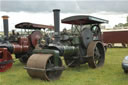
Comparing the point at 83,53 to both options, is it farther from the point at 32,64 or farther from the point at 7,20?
the point at 7,20

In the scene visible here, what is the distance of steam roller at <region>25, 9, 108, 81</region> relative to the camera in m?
Result: 4.83

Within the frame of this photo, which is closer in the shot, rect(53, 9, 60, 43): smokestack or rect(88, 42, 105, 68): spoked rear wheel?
rect(53, 9, 60, 43): smokestack

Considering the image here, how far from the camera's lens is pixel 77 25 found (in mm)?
7613

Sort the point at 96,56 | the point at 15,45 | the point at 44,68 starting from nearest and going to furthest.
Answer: the point at 44,68
the point at 96,56
the point at 15,45

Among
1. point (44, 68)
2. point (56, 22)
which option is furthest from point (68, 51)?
point (44, 68)

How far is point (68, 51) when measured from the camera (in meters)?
6.08

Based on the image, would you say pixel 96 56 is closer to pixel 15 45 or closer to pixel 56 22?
pixel 56 22

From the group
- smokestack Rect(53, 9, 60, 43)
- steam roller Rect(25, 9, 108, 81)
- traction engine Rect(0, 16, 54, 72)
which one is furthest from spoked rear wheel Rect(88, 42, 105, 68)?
traction engine Rect(0, 16, 54, 72)

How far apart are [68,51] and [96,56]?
1.43 m

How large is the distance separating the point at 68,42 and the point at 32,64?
6.50ft

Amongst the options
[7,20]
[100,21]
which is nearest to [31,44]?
[7,20]

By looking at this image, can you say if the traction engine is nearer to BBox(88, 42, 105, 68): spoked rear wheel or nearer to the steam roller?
the steam roller

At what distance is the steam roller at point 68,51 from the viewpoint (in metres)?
4.83

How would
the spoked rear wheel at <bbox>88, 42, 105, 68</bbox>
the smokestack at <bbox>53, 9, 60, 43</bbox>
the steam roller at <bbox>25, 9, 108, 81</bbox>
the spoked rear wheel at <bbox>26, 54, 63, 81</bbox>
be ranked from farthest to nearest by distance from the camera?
1. the spoked rear wheel at <bbox>88, 42, 105, 68</bbox>
2. the smokestack at <bbox>53, 9, 60, 43</bbox>
3. the steam roller at <bbox>25, 9, 108, 81</bbox>
4. the spoked rear wheel at <bbox>26, 54, 63, 81</bbox>
